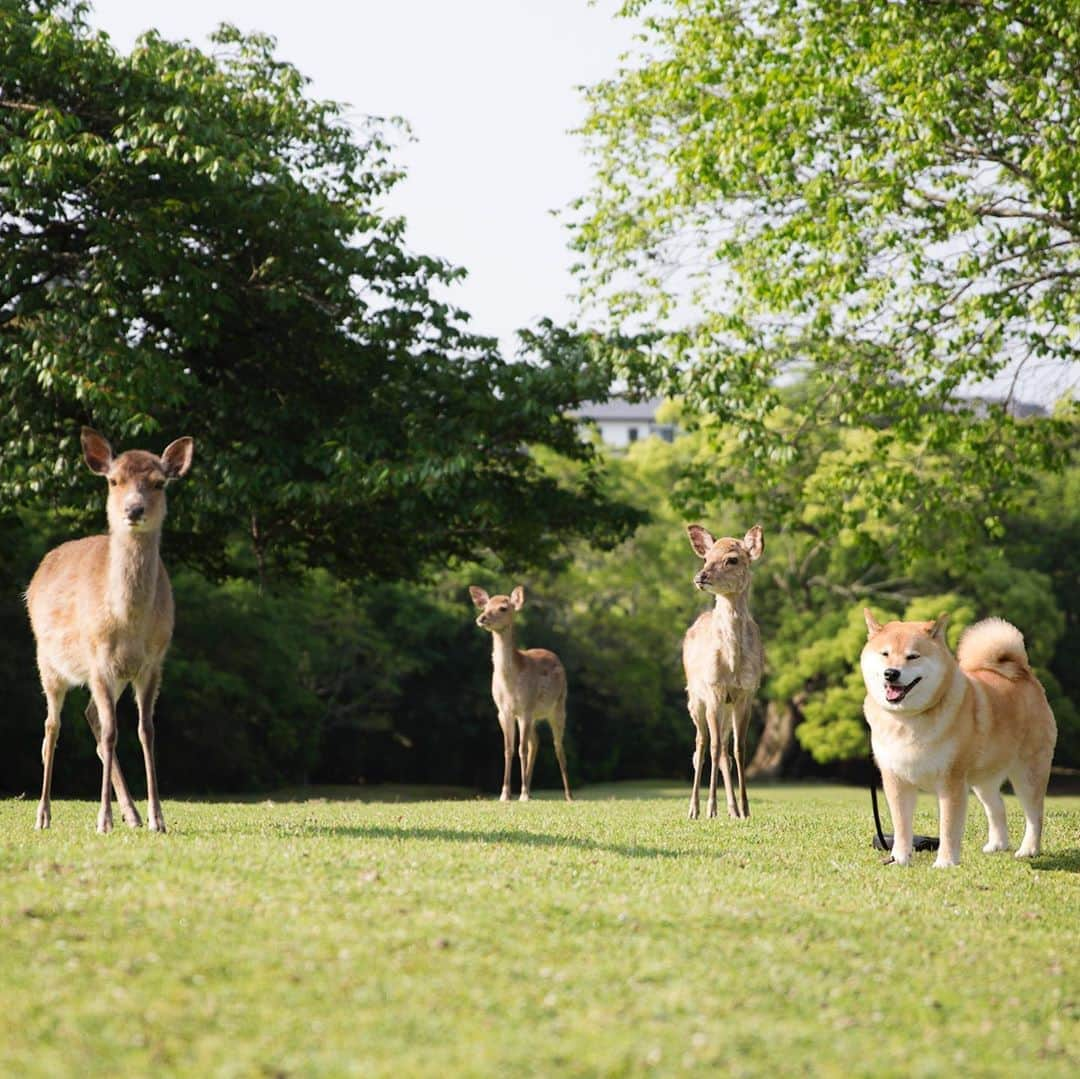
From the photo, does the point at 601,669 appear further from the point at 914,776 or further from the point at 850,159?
the point at 914,776

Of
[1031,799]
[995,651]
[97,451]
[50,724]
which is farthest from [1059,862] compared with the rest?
[97,451]

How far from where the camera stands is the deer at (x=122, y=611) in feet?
36.5

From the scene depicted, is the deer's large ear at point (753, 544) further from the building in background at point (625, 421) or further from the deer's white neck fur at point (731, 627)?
the building in background at point (625, 421)

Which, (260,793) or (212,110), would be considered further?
(260,793)

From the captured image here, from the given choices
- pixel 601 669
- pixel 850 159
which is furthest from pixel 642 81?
pixel 601 669

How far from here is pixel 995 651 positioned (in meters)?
12.5

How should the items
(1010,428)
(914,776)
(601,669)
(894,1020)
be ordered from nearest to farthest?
(894,1020) < (914,776) < (1010,428) < (601,669)

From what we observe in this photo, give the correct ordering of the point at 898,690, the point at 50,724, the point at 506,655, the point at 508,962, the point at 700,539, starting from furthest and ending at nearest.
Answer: the point at 506,655 < the point at 700,539 < the point at 50,724 < the point at 898,690 < the point at 508,962

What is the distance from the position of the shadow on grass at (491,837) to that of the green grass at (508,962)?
1.16 ft

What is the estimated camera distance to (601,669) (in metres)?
47.9

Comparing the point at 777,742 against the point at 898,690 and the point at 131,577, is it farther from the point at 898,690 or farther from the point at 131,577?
the point at 131,577

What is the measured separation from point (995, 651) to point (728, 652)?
139 inches

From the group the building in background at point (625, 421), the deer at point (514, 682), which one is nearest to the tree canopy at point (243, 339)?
the deer at point (514, 682)

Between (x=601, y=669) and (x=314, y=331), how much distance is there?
24944 millimetres
